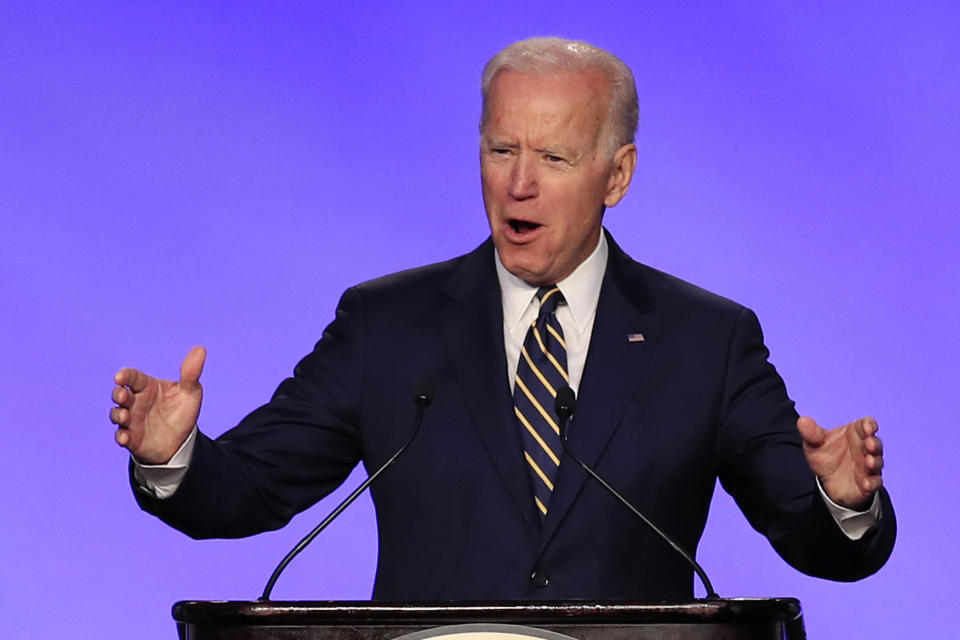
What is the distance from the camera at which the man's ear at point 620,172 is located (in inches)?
101

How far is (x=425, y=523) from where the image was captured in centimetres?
227

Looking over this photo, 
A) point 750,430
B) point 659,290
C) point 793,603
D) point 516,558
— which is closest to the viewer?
point 793,603

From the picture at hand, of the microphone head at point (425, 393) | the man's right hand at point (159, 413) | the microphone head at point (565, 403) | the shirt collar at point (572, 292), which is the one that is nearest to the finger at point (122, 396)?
the man's right hand at point (159, 413)

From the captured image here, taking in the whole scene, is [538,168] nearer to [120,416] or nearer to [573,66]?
[573,66]

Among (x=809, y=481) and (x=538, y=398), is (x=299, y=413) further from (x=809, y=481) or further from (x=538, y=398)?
(x=809, y=481)

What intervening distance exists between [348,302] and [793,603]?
115 centimetres

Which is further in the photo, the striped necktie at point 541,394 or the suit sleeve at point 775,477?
the striped necktie at point 541,394

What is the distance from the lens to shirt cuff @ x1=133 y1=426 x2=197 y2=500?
6.61 feet

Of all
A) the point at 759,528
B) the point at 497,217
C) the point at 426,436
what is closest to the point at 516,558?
the point at 426,436

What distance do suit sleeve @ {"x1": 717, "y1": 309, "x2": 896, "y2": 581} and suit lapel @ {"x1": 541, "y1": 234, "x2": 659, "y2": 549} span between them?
0.17 m

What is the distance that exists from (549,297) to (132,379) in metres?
0.87

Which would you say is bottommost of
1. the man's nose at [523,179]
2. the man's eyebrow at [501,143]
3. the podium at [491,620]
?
the podium at [491,620]

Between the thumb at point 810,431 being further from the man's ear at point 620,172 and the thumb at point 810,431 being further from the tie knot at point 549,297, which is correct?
the man's ear at point 620,172

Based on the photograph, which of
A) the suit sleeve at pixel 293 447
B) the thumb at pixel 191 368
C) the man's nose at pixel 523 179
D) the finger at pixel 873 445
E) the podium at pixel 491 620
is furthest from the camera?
the man's nose at pixel 523 179
